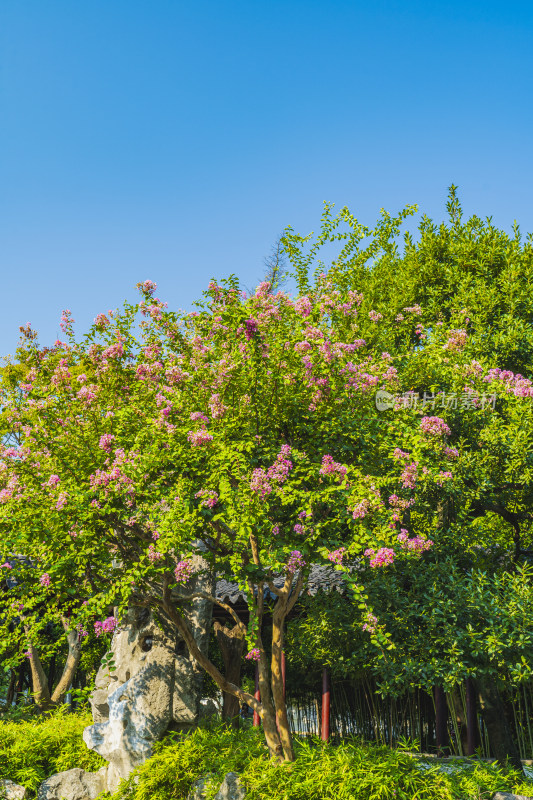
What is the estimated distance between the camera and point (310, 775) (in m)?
7.07

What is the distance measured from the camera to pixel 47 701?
14133 mm

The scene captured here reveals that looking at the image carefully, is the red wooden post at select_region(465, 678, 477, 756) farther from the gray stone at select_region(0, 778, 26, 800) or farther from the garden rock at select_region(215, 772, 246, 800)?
the gray stone at select_region(0, 778, 26, 800)

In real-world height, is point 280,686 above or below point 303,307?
below

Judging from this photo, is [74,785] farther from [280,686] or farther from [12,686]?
[12,686]

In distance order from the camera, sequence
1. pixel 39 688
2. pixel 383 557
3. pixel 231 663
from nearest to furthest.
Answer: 1. pixel 383 557
2. pixel 231 663
3. pixel 39 688

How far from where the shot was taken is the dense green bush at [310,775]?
6645 millimetres

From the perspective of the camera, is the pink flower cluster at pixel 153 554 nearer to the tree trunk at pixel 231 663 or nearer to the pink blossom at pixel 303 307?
the pink blossom at pixel 303 307

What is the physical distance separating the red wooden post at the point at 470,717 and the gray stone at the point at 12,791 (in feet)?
22.7

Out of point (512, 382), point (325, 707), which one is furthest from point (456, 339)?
point (325, 707)

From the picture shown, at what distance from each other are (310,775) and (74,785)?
13.9 feet

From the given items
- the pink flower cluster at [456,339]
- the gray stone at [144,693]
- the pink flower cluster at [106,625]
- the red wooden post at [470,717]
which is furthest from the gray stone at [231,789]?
the pink flower cluster at [456,339]

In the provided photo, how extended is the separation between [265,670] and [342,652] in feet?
6.36

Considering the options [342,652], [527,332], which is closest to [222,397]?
[342,652]

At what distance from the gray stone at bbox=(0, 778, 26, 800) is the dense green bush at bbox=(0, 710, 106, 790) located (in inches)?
3.4
